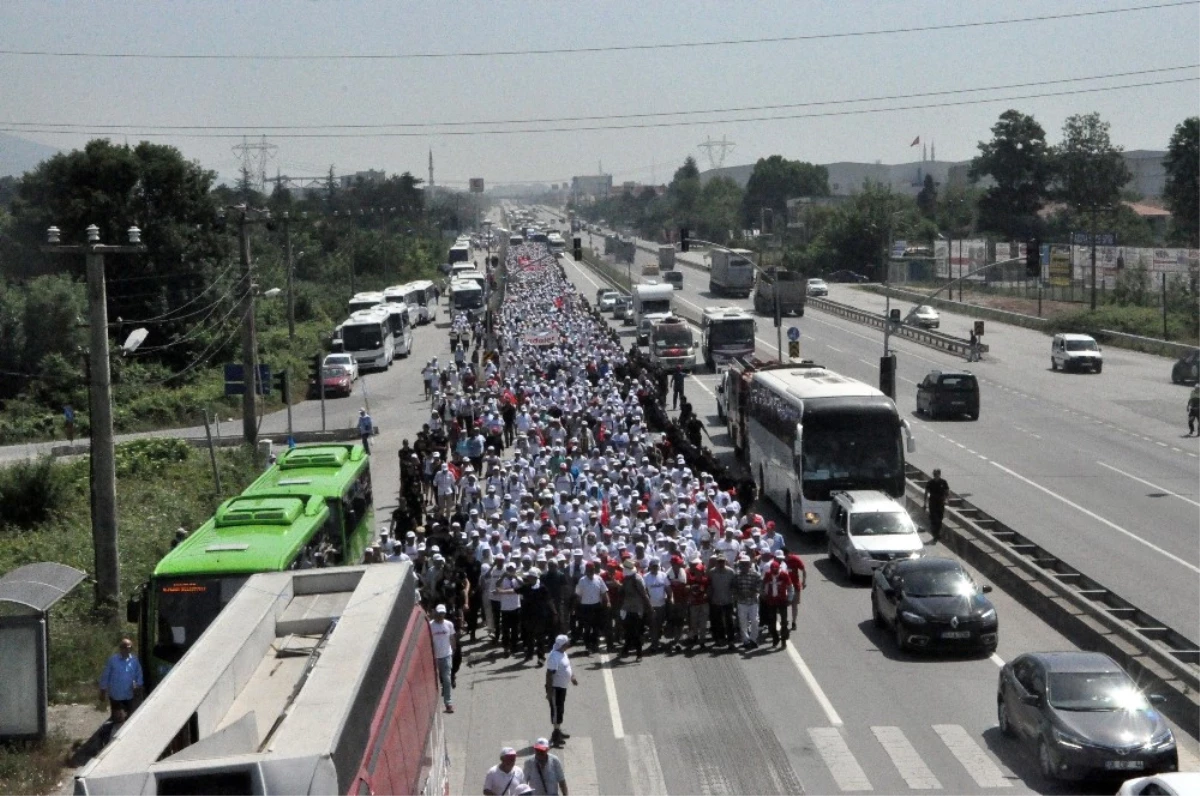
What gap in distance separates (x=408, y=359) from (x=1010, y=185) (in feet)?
262

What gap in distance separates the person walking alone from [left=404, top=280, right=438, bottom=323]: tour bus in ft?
188

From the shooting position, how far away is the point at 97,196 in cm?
6669

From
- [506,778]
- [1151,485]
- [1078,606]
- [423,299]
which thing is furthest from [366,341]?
[506,778]

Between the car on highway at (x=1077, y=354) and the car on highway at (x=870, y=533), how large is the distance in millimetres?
35453

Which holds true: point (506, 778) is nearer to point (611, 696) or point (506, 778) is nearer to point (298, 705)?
point (298, 705)

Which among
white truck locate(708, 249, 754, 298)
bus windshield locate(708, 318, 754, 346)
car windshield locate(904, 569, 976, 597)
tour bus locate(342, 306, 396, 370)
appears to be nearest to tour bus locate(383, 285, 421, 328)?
tour bus locate(342, 306, 396, 370)

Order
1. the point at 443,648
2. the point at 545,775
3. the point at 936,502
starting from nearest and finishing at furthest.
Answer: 1. the point at 545,775
2. the point at 443,648
3. the point at 936,502

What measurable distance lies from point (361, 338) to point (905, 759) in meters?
50.4

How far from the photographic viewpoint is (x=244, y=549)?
55.1 ft

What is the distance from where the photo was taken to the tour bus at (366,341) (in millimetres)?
64000

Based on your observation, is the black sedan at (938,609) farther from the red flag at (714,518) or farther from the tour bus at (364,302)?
the tour bus at (364,302)

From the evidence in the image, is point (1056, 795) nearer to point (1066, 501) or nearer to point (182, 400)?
point (1066, 501)

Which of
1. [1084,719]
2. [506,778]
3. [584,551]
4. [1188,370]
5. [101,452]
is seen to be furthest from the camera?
[1188,370]

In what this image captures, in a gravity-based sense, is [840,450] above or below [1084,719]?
above
